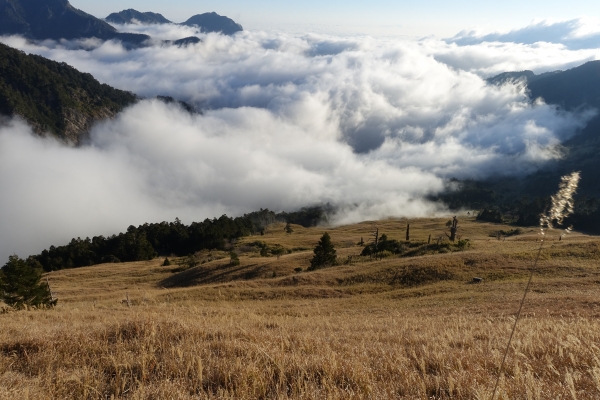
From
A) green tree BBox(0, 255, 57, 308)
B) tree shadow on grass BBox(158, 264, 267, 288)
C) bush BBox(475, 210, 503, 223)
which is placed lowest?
bush BBox(475, 210, 503, 223)

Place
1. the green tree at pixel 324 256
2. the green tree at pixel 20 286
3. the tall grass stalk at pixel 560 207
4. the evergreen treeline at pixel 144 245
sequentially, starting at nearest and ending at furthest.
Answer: the tall grass stalk at pixel 560 207 → the green tree at pixel 20 286 → the green tree at pixel 324 256 → the evergreen treeline at pixel 144 245

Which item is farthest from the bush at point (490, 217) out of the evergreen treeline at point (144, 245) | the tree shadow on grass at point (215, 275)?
the tree shadow on grass at point (215, 275)

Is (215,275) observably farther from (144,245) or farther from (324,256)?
(144,245)

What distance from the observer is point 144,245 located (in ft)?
286

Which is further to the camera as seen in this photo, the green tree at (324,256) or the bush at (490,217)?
the bush at (490,217)

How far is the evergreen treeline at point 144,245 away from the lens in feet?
278

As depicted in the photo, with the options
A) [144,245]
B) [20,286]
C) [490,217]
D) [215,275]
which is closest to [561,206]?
[20,286]

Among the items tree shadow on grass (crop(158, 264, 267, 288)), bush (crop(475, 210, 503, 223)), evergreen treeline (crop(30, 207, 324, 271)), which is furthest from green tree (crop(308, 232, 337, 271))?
bush (crop(475, 210, 503, 223))

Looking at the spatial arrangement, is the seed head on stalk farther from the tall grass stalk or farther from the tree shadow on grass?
the tree shadow on grass

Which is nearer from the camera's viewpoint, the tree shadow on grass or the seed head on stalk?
the seed head on stalk

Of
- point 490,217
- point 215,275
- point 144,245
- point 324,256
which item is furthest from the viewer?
point 490,217

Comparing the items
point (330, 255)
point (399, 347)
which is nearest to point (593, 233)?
point (330, 255)

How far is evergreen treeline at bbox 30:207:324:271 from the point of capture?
8475 centimetres

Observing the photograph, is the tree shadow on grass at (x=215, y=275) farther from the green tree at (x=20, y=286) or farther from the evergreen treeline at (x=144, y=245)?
the evergreen treeline at (x=144, y=245)
